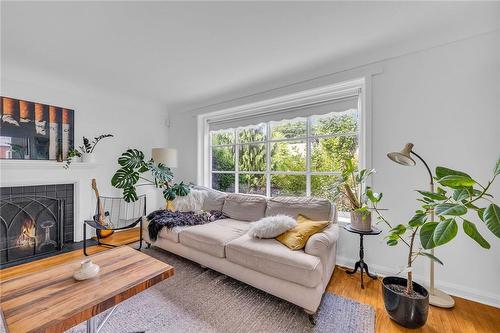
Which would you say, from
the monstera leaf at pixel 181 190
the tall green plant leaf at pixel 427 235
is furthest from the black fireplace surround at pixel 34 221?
the tall green plant leaf at pixel 427 235

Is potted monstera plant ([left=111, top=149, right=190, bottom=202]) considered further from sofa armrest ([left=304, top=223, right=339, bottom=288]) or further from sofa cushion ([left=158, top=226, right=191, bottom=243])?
sofa armrest ([left=304, top=223, right=339, bottom=288])

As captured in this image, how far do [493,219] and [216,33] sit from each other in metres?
2.35

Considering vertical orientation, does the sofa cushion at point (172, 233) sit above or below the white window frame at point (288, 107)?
below

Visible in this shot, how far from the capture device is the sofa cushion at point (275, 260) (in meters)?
1.66

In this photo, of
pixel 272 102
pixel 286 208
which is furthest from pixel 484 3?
pixel 286 208

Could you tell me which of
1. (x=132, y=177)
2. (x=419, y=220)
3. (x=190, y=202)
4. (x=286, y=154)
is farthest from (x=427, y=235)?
(x=132, y=177)

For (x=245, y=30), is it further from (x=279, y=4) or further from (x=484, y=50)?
(x=484, y=50)

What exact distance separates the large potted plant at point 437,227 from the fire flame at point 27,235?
4.16 m

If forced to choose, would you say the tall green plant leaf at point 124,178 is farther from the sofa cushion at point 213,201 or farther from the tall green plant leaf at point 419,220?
the tall green plant leaf at point 419,220

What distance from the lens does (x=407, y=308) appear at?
1.56 meters

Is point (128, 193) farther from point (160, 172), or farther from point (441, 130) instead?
point (441, 130)

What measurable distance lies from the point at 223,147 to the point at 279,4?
268 centimetres

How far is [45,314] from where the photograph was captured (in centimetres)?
111

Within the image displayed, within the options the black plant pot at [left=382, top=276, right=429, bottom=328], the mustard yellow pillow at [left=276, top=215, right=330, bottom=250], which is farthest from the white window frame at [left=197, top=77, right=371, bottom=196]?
the black plant pot at [left=382, top=276, right=429, bottom=328]
